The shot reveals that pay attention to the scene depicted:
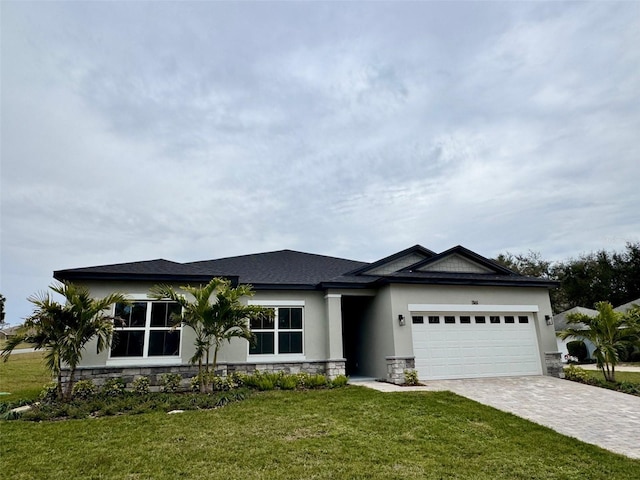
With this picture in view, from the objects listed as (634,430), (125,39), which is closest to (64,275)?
(125,39)

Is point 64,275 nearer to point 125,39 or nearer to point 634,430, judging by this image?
point 125,39

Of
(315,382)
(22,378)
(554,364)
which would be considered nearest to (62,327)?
(315,382)

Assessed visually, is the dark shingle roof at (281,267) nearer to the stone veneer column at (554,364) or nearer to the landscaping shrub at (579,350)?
the stone veneer column at (554,364)

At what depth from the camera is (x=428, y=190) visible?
18.2 metres

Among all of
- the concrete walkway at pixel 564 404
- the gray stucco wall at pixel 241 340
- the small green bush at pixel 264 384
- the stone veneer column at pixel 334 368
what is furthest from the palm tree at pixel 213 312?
the concrete walkway at pixel 564 404

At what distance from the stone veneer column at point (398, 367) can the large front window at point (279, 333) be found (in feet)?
10.4

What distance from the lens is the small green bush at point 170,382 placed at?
36.0 ft

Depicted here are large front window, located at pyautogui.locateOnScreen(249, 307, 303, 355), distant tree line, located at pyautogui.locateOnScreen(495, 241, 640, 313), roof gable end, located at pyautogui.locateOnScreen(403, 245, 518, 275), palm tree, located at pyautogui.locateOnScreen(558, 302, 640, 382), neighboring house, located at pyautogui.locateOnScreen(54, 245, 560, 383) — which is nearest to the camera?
neighboring house, located at pyautogui.locateOnScreen(54, 245, 560, 383)

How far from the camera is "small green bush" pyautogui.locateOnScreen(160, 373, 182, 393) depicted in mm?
10984

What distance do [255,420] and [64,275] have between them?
7757mm

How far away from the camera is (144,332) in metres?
11.6

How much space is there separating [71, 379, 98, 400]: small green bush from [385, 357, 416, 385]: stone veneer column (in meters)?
8.67

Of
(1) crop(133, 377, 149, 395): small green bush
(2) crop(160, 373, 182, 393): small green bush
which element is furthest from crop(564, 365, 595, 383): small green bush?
(1) crop(133, 377, 149, 395): small green bush

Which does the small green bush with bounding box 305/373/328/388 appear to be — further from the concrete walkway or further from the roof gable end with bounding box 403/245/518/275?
the roof gable end with bounding box 403/245/518/275
